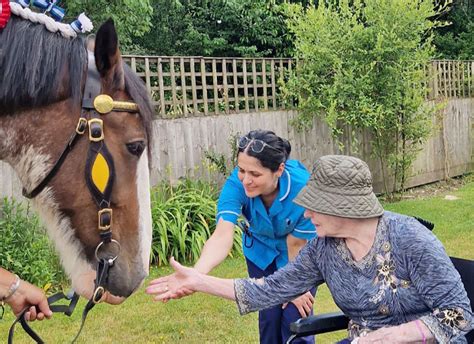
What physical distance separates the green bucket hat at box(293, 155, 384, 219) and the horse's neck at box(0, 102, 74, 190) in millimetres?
961

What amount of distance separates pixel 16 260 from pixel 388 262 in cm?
350

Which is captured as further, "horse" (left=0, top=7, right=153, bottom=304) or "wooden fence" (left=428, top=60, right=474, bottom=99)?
"wooden fence" (left=428, top=60, right=474, bottom=99)

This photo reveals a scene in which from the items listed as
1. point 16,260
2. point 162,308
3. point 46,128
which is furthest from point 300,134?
point 46,128

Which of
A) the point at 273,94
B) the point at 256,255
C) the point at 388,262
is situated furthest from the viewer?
the point at 273,94

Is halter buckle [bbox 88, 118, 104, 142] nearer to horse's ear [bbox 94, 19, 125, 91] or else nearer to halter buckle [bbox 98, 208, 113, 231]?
horse's ear [bbox 94, 19, 125, 91]

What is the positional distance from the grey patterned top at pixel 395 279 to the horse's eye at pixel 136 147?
0.89m

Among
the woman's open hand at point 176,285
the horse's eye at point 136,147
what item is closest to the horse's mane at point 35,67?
the horse's eye at point 136,147

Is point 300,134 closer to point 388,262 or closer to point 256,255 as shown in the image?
point 256,255

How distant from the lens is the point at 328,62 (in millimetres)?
8203

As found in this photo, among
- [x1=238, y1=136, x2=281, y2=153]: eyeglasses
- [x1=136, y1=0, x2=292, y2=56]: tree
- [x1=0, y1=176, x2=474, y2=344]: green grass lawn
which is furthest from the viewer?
[x1=136, y1=0, x2=292, y2=56]: tree

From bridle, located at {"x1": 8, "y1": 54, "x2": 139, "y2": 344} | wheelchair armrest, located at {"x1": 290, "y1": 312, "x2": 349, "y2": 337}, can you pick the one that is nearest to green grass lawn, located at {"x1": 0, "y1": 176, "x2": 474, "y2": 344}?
wheelchair armrest, located at {"x1": 290, "y1": 312, "x2": 349, "y2": 337}

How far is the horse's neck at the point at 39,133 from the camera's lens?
195cm

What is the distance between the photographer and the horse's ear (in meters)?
1.89

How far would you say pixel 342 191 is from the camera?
2.27 metres
